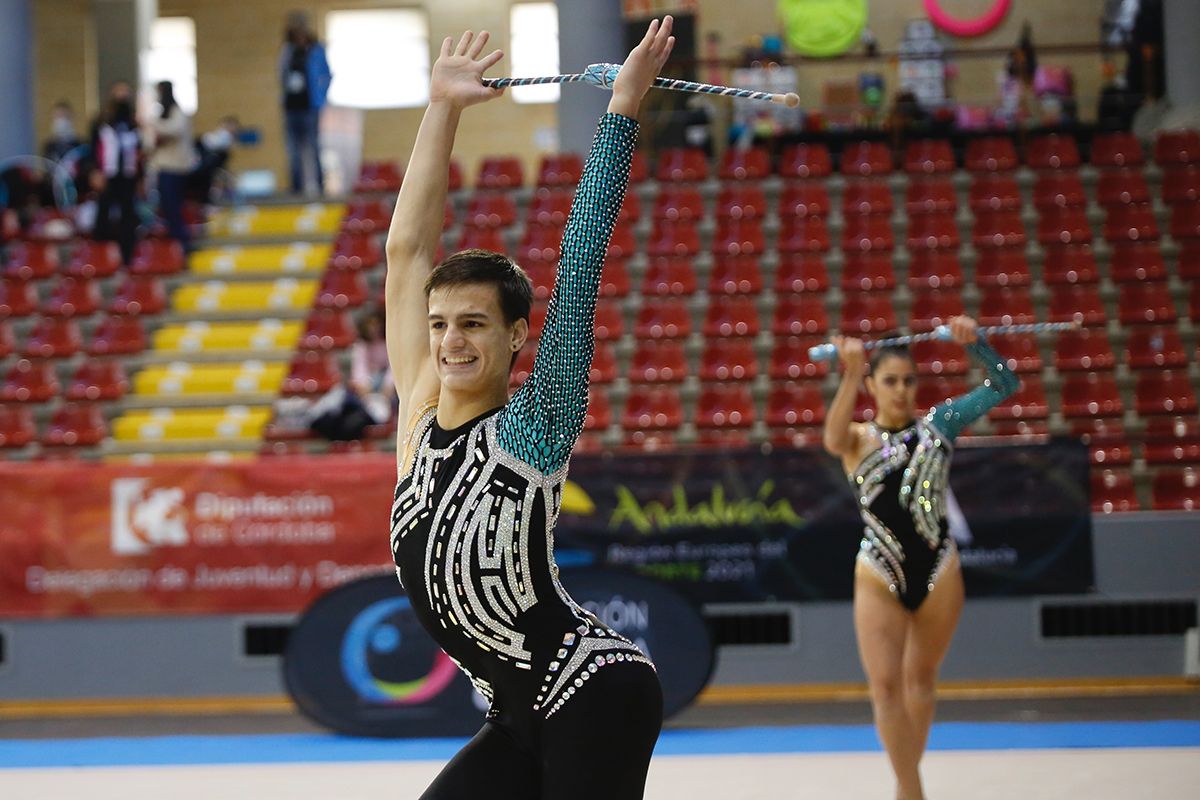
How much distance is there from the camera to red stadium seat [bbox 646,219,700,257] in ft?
45.6

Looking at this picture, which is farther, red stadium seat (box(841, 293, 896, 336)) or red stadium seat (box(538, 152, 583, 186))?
red stadium seat (box(538, 152, 583, 186))

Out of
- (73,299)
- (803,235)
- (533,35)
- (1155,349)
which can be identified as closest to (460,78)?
(1155,349)

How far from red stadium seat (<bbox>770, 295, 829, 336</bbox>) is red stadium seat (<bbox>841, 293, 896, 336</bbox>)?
20 cm

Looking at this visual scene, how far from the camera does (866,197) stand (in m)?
14.4

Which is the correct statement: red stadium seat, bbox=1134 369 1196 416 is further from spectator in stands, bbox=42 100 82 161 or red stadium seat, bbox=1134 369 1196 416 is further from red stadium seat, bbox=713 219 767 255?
spectator in stands, bbox=42 100 82 161

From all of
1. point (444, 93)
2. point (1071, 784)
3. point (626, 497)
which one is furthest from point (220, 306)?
point (444, 93)

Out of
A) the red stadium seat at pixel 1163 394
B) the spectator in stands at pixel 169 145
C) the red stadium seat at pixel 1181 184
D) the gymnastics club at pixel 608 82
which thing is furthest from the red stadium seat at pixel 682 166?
the gymnastics club at pixel 608 82

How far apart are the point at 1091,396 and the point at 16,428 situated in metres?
8.87

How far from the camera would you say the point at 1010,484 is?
9477 mm

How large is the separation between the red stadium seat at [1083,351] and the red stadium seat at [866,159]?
10.4ft

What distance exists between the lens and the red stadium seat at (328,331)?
13320 millimetres

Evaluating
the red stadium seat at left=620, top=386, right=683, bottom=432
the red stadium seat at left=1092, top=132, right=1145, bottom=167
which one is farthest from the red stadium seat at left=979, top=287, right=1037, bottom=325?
the red stadium seat at left=620, top=386, right=683, bottom=432

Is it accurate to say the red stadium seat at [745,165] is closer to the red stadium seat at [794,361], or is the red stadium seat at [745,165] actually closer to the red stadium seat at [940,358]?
the red stadium seat at [794,361]

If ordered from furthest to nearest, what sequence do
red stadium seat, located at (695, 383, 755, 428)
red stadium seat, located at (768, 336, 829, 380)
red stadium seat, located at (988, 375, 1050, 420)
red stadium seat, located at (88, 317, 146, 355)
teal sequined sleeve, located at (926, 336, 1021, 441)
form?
red stadium seat, located at (88, 317, 146, 355), red stadium seat, located at (768, 336, 829, 380), red stadium seat, located at (695, 383, 755, 428), red stadium seat, located at (988, 375, 1050, 420), teal sequined sleeve, located at (926, 336, 1021, 441)
